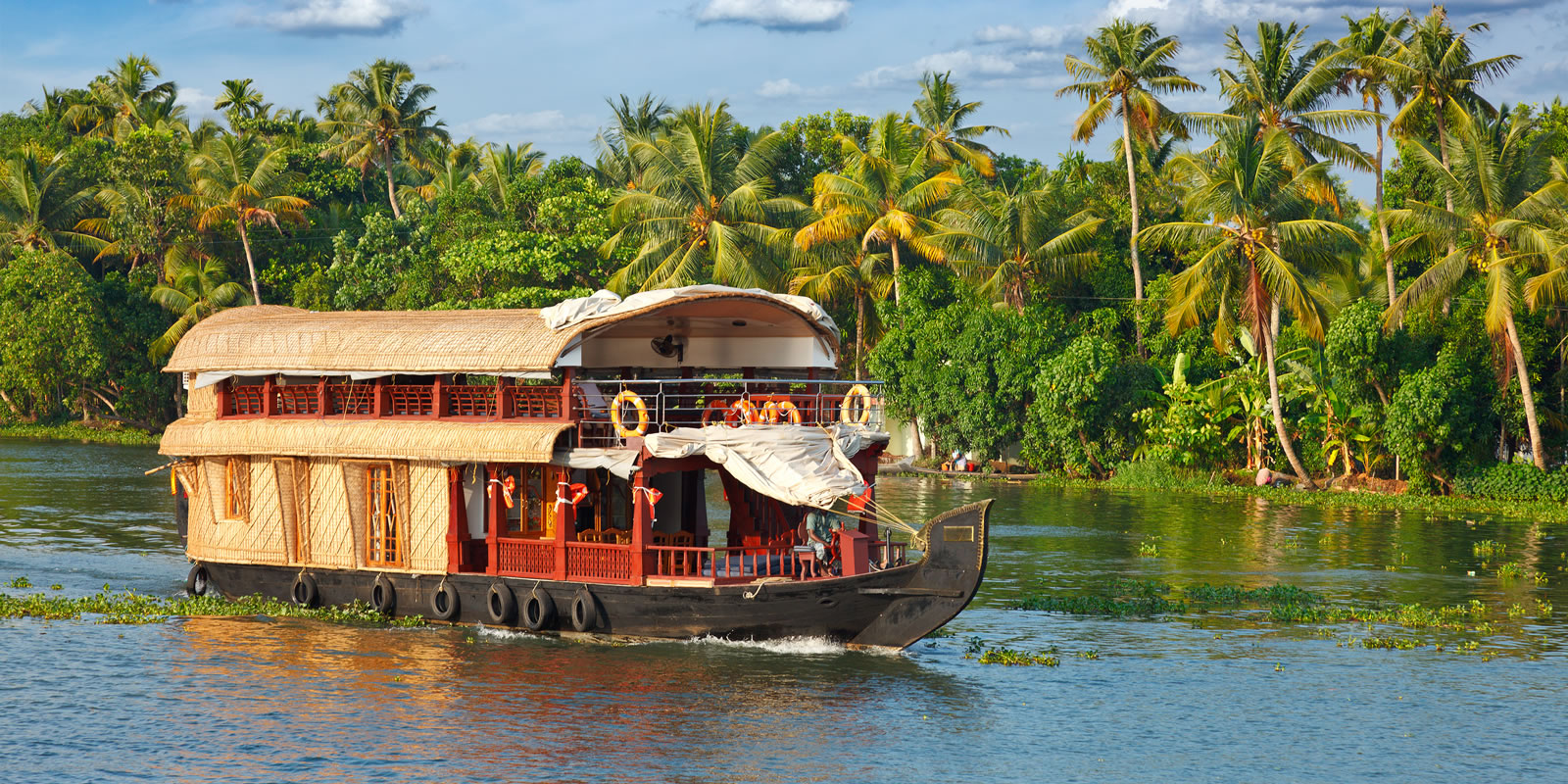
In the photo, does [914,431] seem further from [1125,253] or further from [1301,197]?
[1301,197]

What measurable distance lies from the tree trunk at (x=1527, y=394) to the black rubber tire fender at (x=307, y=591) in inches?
966

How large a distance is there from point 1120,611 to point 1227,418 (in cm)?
1923

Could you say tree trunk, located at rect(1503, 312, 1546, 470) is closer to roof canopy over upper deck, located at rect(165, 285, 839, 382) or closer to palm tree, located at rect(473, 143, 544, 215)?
roof canopy over upper deck, located at rect(165, 285, 839, 382)

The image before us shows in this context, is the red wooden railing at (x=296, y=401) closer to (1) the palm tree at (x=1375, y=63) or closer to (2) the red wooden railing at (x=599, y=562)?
(2) the red wooden railing at (x=599, y=562)

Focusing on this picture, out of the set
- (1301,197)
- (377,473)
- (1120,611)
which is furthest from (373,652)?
(1301,197)

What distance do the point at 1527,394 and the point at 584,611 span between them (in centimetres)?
Answer: 2401

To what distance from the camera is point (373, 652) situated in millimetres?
18938

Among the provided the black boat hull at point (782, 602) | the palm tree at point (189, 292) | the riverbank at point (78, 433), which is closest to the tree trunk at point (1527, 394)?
the black boat hull at point (782, 602)

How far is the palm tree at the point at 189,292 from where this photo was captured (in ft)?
171

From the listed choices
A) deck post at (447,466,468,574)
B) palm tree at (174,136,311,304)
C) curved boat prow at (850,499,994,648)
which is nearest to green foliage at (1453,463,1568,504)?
curved boat prow at (850,499,994,648)

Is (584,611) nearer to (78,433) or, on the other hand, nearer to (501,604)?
(501,604)

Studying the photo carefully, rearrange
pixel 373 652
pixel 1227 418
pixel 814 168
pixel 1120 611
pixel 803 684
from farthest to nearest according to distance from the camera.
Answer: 1. pixel 814 168
2. pixel 1227 418
3. pixel 1120 611
4. pixel 373 652
5. pixel 803 684

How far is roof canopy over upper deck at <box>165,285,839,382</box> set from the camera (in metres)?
19.0

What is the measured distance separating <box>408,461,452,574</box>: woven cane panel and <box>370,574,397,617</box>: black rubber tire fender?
1.46 ft
